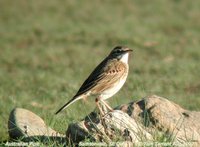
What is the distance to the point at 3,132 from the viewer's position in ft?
30.2

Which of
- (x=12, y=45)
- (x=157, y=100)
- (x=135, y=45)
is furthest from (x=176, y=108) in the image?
(x=12, y=45)

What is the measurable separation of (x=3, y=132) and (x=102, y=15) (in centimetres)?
1186

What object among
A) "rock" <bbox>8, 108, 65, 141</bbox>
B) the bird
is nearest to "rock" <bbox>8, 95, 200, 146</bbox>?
"rock" <bbox>8, 108, 65, 141</bbox>

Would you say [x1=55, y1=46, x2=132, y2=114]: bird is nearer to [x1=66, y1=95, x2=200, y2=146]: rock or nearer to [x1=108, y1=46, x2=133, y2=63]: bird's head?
[x1=108, y1=46, x2=133, y2=63]: bird's head

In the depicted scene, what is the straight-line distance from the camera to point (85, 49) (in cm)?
1753

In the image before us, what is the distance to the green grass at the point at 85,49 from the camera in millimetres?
12289

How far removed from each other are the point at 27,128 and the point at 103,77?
1229 millimetres

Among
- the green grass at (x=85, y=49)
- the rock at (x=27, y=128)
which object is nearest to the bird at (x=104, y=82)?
the rock at (x=27, y=128)

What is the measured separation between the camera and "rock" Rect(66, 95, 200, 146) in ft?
25.3

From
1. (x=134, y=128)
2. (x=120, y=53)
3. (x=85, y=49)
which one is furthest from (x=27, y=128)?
(x=85, y=49)

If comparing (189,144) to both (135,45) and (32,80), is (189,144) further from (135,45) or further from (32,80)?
(135,45)

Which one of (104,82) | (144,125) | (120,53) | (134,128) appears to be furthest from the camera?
(120,53)

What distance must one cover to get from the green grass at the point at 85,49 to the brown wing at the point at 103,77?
2.02ft

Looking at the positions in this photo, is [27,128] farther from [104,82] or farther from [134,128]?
[134,128]
